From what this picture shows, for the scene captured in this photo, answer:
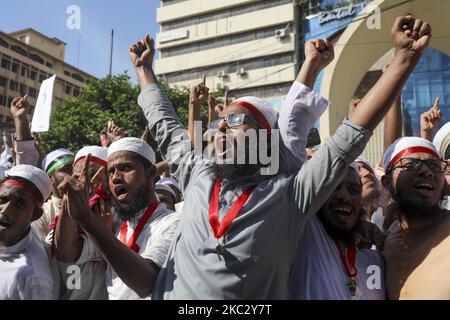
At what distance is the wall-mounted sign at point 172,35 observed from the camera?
31.3 m

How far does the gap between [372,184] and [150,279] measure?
194 centimetres

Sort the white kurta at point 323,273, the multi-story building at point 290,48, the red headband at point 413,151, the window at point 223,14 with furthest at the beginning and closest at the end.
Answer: the window at point 223,14 < the multi-story building at point 290,48 < the red headband at point 413,151 < the white kurta at point 323,273

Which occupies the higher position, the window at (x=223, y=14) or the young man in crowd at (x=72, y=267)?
the window at (x=223, y=14)

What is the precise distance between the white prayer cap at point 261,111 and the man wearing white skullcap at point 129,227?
0.76 metres

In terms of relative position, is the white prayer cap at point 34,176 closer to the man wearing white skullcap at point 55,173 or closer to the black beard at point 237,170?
the man wearing white skullcap at point 55,173

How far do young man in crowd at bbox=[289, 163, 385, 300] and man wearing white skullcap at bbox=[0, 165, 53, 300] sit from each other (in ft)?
4.26

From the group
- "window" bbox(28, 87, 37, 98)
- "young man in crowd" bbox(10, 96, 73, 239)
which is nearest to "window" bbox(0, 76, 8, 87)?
"window" bbox(28, 87, 37, 98)

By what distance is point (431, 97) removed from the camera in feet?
62.7

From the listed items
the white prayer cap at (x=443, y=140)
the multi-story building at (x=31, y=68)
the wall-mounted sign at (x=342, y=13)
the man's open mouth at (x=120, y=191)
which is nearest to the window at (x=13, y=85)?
the multi-story building at (x=31, y=68)

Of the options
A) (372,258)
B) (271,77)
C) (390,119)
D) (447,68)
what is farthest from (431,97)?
(372,258)

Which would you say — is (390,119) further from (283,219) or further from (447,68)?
(447,68)

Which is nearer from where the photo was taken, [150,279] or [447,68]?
[150,279]
